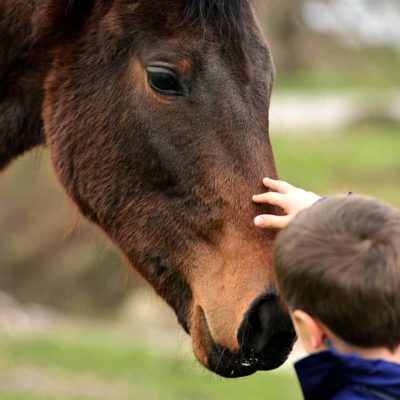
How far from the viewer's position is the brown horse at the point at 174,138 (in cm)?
369

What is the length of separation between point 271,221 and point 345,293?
96 centimetres

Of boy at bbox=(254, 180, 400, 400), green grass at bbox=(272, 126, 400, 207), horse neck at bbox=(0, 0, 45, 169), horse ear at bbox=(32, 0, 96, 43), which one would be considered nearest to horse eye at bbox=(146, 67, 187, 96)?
horse ear at bbox=(32, 0, 96, 43)

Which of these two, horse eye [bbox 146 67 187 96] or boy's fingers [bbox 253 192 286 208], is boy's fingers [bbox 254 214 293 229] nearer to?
boy's fingers [bbox 253 192 286 208]

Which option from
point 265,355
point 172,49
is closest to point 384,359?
point 265,355

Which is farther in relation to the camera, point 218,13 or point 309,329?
point 218,13

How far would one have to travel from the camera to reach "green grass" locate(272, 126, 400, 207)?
1753cm

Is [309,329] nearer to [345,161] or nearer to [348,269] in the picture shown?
[348,269]

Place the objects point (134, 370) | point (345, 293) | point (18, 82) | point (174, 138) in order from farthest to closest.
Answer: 1. point (134, 370)
2. point (18, 82)
3. point (174, 138)
4. point (345, 293)

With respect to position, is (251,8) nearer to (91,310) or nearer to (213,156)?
(213,156)

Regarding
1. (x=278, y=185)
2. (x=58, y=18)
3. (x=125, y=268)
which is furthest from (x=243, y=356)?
(x=58, y=18)

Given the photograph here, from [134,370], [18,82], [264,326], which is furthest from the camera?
[134,370]

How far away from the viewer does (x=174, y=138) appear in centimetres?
→ 393

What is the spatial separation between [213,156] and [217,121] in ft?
0.45

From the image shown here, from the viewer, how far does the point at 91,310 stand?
14.3 meters
